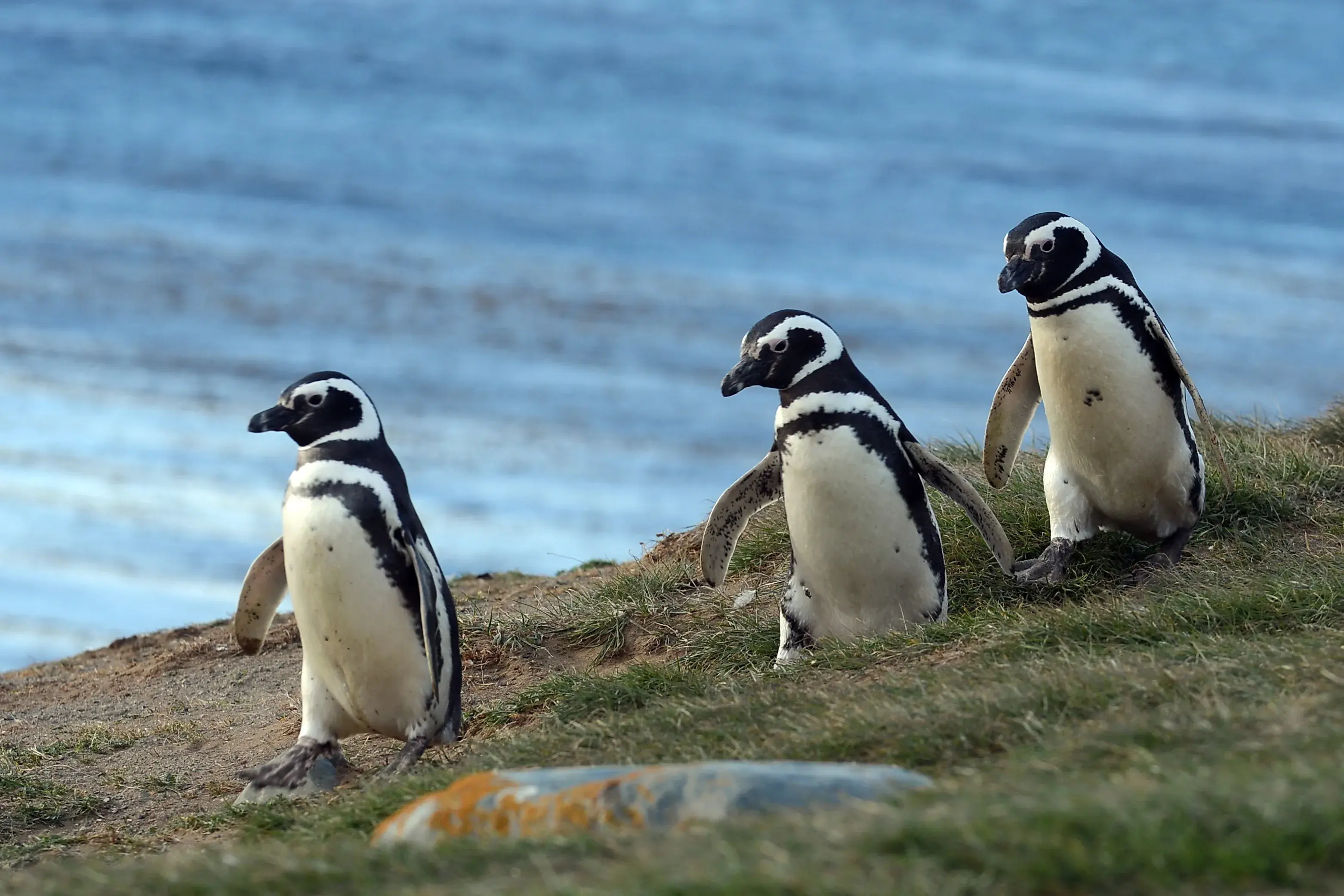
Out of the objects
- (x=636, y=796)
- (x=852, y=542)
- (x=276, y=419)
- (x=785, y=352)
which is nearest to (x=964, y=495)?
(x=852, y=542)

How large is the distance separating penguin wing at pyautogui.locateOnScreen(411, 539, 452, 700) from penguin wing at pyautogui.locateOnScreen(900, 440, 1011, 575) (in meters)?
1.69

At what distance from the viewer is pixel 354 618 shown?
5148mm

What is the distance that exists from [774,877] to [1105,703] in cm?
174

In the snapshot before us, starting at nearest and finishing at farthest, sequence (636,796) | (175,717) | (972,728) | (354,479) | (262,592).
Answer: (636,796) < (972,728) < (354,479) < (262,592) < (175,717)

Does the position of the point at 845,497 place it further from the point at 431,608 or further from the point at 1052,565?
the point at 431,608

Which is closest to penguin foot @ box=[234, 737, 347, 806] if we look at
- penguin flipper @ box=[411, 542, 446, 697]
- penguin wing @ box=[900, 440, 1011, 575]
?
penguin flipper @ box=[411, 542, 446, 697]

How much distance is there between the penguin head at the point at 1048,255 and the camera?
19.3 ft

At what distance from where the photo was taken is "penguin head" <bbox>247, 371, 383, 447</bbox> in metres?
5.35

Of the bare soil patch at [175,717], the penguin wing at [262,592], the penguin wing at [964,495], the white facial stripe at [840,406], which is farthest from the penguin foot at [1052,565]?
the penguin wing at [262,592]

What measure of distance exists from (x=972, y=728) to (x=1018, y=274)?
2393 millimetres

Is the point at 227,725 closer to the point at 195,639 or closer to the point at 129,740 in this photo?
the point at 129,740

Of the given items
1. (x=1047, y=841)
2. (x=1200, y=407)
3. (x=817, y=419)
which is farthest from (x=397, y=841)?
(x=1200, y=407)

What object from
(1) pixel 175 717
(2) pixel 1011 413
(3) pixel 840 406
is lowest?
(1) pixel 175 717

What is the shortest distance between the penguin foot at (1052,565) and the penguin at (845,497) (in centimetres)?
27
